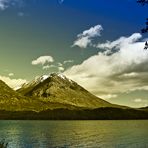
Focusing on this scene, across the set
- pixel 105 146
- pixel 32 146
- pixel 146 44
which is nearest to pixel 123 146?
pixel 105 146

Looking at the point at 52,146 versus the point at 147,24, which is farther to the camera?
the point at 52,146

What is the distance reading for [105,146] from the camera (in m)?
79.7

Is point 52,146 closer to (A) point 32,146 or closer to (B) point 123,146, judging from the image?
(A) point 32,146

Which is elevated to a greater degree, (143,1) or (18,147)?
(143,1)

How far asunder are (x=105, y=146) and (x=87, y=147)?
5.31 metres

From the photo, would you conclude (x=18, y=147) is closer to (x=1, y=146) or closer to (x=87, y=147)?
(x=87, y=147)

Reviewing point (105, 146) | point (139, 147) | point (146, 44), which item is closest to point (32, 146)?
point (105, 146)

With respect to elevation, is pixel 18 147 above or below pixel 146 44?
below

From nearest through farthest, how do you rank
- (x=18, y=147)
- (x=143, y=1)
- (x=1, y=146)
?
(x=143, y=1), (x=1, y=146), (x=18, y=147)

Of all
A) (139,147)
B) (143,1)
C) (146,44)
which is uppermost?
(143,1)

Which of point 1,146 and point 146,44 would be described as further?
point 1,146

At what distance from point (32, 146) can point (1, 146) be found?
41505 millimetres

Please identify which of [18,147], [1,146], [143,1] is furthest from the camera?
[18,147]

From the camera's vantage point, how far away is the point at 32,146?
258 feet
